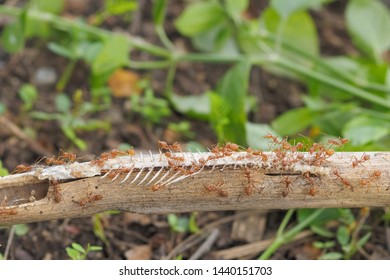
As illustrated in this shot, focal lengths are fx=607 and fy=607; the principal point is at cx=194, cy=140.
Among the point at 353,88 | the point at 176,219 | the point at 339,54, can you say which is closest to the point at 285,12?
the point at 353,88

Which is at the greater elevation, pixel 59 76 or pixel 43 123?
pixel 59 76

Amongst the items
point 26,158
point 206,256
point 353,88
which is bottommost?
point 206,256

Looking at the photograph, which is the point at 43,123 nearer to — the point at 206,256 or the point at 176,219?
the point at 176,219

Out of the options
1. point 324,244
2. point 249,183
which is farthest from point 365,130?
point 249,183

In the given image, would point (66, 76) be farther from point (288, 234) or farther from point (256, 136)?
point (288, 234)

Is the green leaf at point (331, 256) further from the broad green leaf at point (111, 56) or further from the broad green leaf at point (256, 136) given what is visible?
the broad green leaf at point (111, 56)

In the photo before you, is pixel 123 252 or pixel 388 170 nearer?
pixel 388 170
